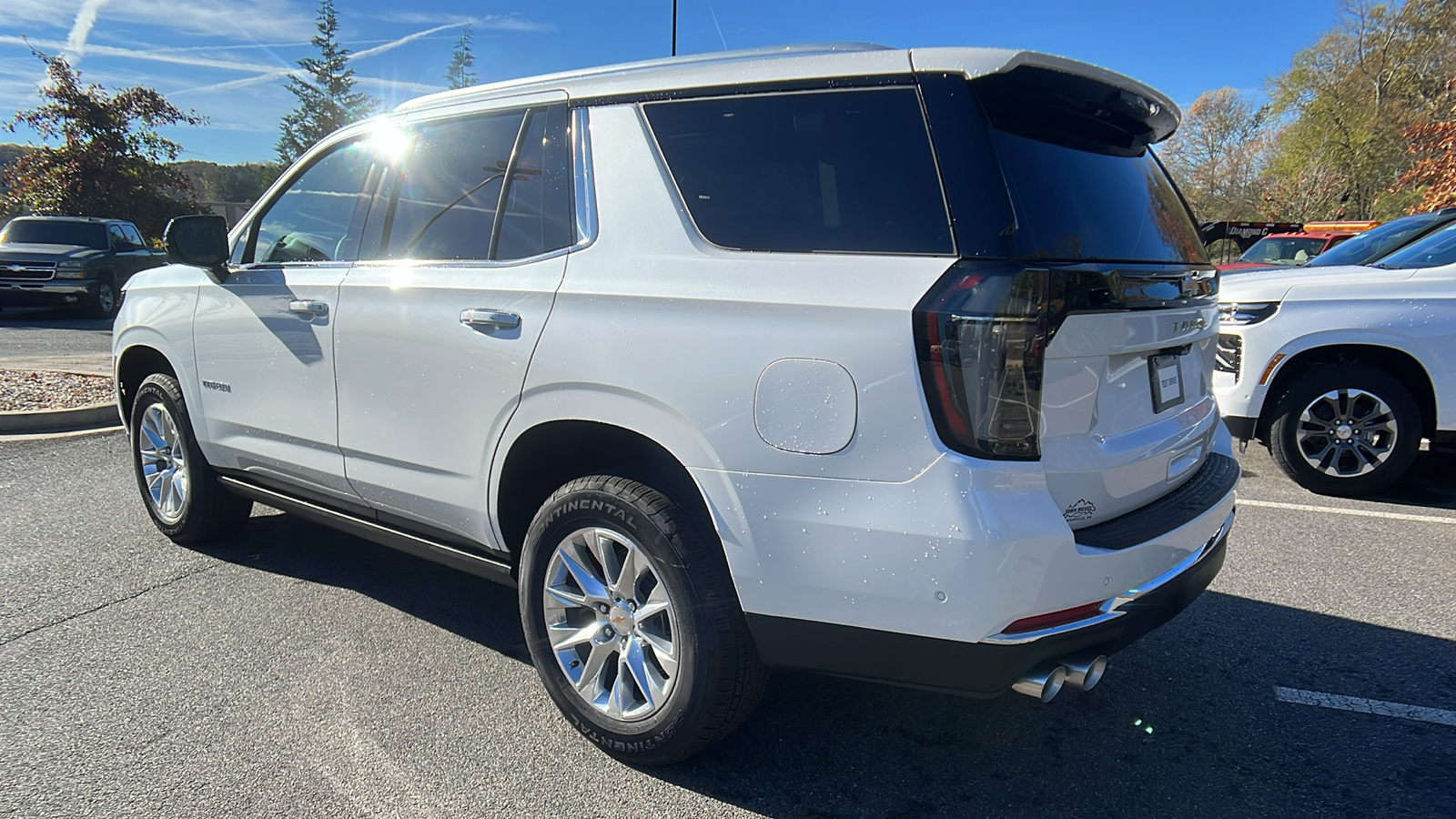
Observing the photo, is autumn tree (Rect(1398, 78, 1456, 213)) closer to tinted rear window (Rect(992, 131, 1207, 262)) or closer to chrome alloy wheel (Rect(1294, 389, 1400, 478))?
chrome alloy wheel (Rect(1294, 389, 1400, 478))

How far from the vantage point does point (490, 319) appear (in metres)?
2.62

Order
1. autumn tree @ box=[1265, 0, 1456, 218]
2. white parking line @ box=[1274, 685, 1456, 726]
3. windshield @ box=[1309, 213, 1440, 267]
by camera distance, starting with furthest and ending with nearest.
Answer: autumn tree @ box=[1265, 0, 1456, 218] → windshield @ box=[1309, 213, 1440, 267] → white parking line @ box=[1274, 685, 1456, 726]

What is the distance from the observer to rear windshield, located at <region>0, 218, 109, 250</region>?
52.5 ft

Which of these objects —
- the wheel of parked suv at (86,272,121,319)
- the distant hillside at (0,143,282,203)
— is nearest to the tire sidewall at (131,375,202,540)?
the wheel of parked suv at (86,272,121,319)

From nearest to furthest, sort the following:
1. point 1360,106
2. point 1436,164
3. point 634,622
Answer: point 634,622
point 1436,164
point 1360,106

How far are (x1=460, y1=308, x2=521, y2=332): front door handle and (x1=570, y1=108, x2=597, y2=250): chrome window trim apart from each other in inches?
10.9

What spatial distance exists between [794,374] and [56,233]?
1918 cm

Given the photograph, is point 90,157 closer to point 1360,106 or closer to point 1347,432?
point 1347,432

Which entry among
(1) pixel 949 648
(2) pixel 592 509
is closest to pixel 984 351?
(1) pixel 949 648

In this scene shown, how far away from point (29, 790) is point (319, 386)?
1.47 m

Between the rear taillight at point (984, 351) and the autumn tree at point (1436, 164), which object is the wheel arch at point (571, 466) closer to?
the rear taillight at point (984, 351)

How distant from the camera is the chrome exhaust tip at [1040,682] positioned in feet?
6.61

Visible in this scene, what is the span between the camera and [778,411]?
204 cm

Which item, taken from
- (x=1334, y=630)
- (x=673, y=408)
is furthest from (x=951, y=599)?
(x=1334, y=630)
